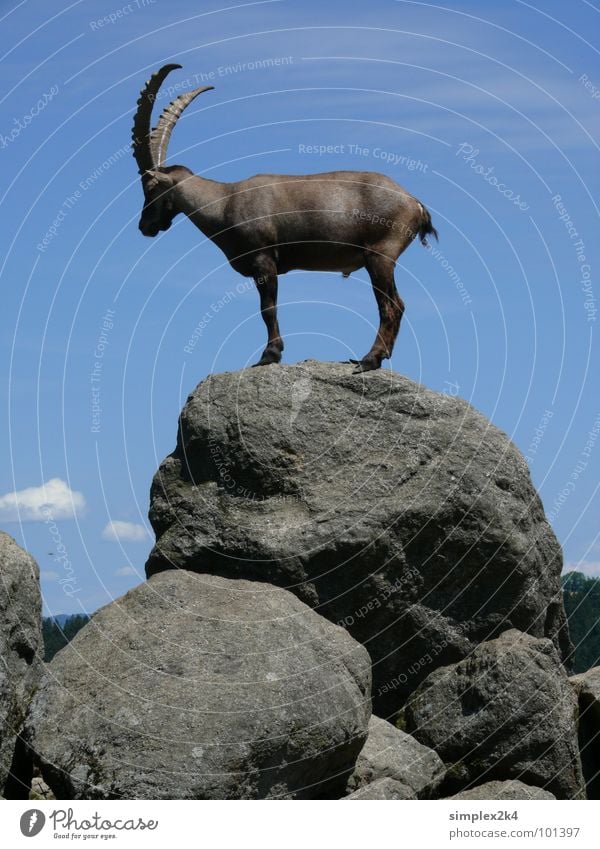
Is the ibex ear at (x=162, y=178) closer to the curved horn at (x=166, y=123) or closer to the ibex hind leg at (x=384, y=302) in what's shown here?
the curved horn at (x=166, y=123)

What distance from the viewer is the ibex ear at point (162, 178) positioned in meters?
18.1

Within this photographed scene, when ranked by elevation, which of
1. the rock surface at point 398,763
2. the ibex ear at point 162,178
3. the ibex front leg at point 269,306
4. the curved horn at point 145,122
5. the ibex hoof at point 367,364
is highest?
the curved horn at point 145,122

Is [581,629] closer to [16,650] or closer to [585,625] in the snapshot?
[585,625]

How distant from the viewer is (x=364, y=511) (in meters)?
16.1

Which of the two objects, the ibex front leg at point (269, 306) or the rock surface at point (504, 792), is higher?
the ibex front leg at point (269, 306)

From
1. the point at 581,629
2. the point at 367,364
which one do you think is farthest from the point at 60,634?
the point at 367,364

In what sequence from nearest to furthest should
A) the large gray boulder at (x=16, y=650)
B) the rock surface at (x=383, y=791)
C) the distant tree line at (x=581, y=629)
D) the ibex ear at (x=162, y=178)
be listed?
the rock surface at (x=383, y=791) → the large gray boulder at (x=16, y=650) → the ibex ear at (x=162, y=178) → the distant tree line at (x=581, y=629)

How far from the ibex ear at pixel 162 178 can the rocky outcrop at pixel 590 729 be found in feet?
31.4

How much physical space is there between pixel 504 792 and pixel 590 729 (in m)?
2.29

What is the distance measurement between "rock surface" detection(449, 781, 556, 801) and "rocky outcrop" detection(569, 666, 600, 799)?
166cm

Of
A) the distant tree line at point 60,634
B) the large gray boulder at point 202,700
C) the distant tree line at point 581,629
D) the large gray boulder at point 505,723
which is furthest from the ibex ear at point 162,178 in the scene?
the distant tree line at point 581,629

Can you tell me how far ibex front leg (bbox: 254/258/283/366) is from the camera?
56.7 feet

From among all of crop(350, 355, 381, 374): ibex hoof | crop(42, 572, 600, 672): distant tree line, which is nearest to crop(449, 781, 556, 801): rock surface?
crop(350, 355, 381, 374): ibex hoof

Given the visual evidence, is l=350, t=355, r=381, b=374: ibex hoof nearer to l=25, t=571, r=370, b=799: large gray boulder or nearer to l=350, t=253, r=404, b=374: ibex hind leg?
l=350, t=253, r=404, b=374: ibex hind leg
